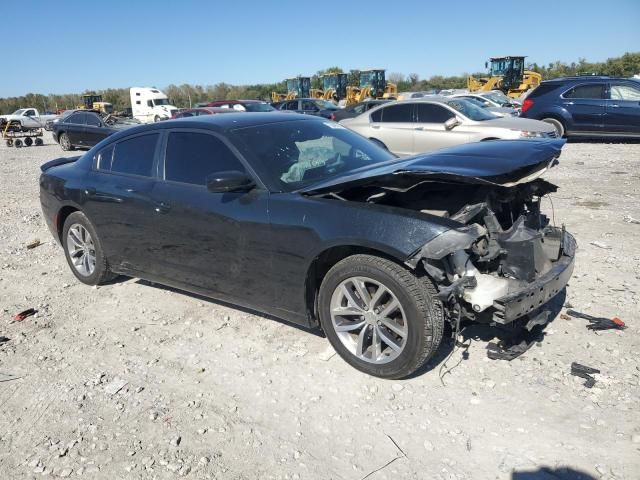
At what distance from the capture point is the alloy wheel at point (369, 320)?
10.5 feet

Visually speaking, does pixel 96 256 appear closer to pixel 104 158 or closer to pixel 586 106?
pixel 104 158

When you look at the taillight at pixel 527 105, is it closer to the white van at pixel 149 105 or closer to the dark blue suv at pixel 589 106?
the dark blue suv at pixel 589 106

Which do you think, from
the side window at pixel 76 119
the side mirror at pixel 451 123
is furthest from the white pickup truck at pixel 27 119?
the side mirror at pixel 451 123

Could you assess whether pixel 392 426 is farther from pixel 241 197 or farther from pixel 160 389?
pixel 241 197

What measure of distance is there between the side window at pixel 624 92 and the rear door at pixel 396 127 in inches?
257

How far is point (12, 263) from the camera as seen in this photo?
20.3 ft

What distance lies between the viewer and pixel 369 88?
38625 mm

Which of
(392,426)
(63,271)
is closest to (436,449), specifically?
(392,426)

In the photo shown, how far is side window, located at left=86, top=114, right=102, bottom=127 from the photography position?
733 inches

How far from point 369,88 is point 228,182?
3707 centimetres

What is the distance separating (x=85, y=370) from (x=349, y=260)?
6.89 ft

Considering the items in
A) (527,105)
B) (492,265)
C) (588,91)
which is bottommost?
(492,265)

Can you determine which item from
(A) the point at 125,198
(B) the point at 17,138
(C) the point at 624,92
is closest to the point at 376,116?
(C) the point at 624,92

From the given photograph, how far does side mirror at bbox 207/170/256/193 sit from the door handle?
0.75 m
